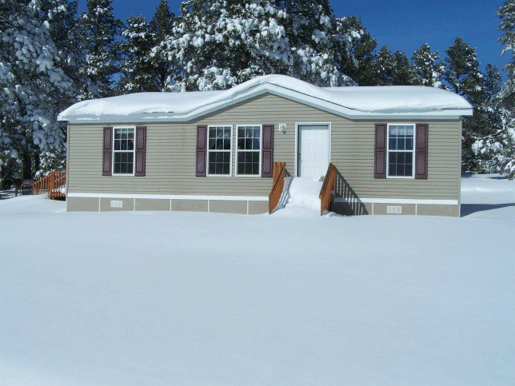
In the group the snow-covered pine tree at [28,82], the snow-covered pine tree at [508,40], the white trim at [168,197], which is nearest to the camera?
the white trim at [168,197]

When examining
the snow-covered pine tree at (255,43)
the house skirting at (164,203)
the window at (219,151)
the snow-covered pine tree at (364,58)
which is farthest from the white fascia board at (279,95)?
the snow-covered pine tree at (364,58)

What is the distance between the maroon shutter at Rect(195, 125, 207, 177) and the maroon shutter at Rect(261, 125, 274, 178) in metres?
1.72

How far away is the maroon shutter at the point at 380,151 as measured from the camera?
13117 mm

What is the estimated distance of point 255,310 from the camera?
4645 millimetres

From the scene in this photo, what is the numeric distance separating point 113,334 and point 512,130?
3061 cm

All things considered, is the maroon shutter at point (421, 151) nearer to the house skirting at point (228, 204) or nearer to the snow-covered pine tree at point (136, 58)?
the house skirting at point (228, 204)

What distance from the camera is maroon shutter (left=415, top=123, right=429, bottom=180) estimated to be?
1288 cm

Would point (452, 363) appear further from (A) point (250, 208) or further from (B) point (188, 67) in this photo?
(B) point (188, 67)

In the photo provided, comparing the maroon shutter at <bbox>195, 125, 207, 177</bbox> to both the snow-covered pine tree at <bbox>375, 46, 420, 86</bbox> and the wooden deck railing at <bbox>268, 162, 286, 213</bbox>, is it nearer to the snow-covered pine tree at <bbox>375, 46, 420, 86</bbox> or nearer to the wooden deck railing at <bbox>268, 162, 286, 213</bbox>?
the wooden deck railing at <bbox>268, 162, 286, 213</bbox>

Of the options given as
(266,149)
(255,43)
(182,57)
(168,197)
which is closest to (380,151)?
(266,149)

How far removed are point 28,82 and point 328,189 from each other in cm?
1937

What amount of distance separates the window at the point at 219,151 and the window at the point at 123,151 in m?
2.45

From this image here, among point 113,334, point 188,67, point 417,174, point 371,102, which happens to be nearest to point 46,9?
point 188,67

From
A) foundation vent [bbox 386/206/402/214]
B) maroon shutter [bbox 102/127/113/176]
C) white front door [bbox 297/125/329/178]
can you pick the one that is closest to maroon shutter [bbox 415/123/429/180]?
foundation vent [bbox 386/206/402/214]
